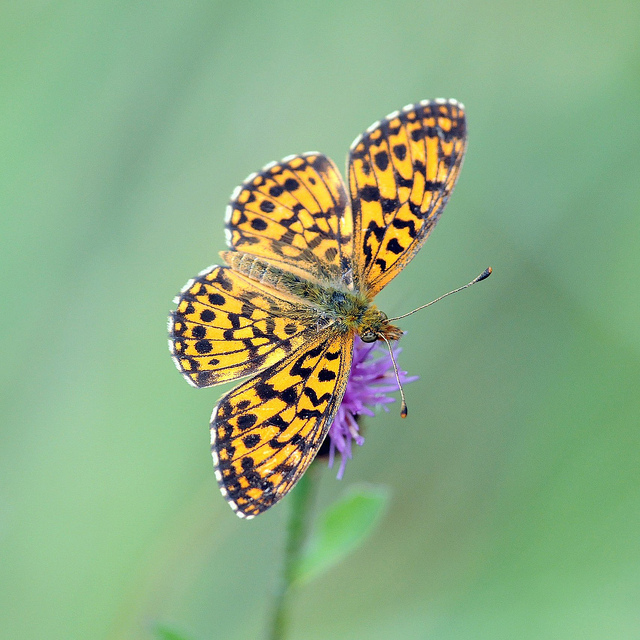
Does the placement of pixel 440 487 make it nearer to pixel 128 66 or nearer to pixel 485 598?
pixel 485 598

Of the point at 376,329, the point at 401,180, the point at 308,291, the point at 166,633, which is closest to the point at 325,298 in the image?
the point at 308,291

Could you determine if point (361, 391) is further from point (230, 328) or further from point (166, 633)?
point (166, 633)

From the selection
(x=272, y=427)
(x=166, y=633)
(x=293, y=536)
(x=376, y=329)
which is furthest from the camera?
(x=293, y=536)

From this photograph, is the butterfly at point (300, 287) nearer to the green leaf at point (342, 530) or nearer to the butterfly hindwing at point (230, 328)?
the butterfly hindwing at point (230, 328)

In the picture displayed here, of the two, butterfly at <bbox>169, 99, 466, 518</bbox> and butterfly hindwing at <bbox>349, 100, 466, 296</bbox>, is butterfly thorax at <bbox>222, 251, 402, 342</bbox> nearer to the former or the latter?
butterfly at <bbox>169, 99, 466, 518</bbox>

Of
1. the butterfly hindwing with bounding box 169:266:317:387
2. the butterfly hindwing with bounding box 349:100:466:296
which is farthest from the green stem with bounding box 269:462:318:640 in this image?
the butterfly hindwing with bounding box 349:100:466:296

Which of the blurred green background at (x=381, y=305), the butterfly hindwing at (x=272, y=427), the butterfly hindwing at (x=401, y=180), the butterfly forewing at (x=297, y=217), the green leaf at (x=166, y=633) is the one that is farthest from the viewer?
the blurred green background at (x=381, y=305)

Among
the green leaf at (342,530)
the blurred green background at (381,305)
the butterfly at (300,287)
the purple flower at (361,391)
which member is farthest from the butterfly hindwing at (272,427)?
the blurred green background at (381,305)
